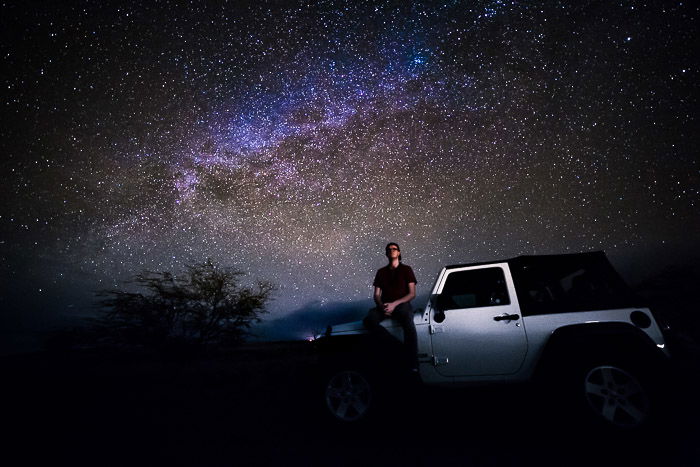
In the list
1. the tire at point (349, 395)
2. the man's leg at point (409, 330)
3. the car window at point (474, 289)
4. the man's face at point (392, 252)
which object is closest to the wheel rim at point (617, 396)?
the car window at point (474, 289)

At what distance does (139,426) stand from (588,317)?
23.1 ft

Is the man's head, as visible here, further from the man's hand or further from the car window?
the car window

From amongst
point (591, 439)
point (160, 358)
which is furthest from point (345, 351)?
point (160, 358)

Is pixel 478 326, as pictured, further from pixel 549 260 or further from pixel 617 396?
pixel 617 396

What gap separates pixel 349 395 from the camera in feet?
14.5

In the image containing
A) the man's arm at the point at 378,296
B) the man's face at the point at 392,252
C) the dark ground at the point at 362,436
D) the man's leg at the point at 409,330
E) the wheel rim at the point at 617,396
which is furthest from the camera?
the man's face at the point at 392,252

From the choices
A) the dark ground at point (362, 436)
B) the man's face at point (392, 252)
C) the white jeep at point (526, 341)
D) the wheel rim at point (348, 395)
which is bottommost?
the dark ground at point (362, 436)

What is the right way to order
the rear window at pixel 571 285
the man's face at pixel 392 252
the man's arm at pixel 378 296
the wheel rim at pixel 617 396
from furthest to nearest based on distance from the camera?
the man's face at pixel 392 252
the man's arm at pixel 378 296
the rear window at pixel 571 285
the wheel rim at pixel 617 396

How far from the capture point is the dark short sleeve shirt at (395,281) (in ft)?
16.5

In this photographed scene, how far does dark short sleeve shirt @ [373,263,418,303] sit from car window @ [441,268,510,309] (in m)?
0.68

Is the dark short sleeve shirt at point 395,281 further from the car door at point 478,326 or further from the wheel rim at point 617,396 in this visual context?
the wheel rim at point 617,396

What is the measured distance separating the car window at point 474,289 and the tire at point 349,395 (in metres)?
1.57

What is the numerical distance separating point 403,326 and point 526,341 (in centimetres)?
153

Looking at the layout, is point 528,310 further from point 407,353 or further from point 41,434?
point 41,434
